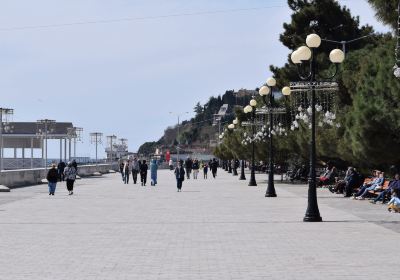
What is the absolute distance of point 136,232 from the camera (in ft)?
61.1

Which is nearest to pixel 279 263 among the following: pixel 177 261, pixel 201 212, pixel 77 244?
pixel 177 261

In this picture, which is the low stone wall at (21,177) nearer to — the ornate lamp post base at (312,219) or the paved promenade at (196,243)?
the paved promenade at (196,243)

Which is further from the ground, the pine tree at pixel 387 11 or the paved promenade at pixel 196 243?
the pine tree at pixel 387 11

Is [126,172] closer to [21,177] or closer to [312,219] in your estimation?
[21,177]

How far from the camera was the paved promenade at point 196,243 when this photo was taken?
1219 cm

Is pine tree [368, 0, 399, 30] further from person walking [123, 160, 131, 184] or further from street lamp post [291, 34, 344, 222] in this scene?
person walking [123, 160, 131, 184]

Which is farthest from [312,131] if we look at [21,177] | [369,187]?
[21,177]

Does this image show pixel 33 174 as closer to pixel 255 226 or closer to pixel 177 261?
pixel 255 226

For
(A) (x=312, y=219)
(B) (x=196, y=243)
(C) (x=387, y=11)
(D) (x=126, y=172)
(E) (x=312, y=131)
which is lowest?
(B) (x=196, y=243)

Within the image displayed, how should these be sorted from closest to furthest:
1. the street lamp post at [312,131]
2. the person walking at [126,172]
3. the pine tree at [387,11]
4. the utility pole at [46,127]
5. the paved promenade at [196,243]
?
1. the paved promenade at [196,243]
2. the pine tree at [387,11]
3. the street lamp post at [312,131]
4. the person walking at [126,172]
5. the utility pole at [46,127]

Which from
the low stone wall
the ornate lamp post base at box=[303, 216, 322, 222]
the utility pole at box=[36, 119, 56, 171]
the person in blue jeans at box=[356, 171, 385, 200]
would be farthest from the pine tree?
the utility pole at box=[36, 119, 56, 171]

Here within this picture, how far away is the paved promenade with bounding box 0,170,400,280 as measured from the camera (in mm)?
12188

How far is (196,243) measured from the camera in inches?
637

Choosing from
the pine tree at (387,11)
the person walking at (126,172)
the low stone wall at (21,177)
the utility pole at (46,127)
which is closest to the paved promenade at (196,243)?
the pine tree at (387,11)
